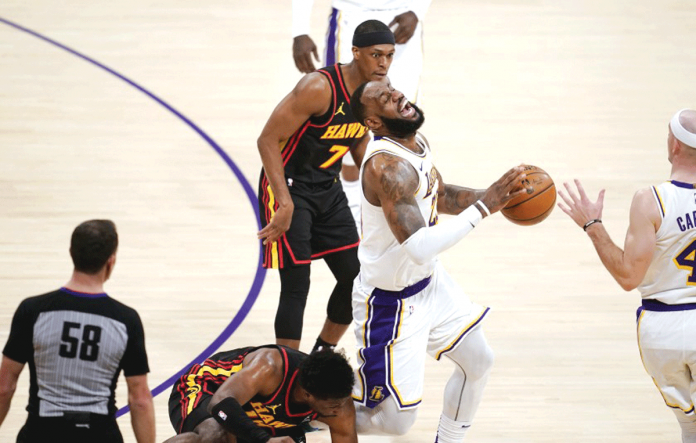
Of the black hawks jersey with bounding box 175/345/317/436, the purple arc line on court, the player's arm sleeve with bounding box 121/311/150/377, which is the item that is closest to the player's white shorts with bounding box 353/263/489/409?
the black hawks jersey with bounding box 175/345/317/436

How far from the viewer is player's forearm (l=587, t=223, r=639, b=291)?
495 cm

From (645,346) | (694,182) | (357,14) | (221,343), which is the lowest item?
(221,343)

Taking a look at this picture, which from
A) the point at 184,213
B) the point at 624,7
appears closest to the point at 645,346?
the point at 184,213

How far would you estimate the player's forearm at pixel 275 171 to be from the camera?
613cm

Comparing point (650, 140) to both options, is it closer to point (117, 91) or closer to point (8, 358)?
point (117, 91)

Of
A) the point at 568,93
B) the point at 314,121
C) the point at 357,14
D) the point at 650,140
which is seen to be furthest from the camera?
the point at 568,93

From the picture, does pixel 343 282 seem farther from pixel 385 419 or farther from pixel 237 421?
pixel 237 421

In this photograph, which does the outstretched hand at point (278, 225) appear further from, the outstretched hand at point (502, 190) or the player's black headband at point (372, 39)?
the outstretched hand at point (502, 190)

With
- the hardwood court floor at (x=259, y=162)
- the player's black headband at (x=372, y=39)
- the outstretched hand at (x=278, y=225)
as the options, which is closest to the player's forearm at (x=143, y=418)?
the hardwood court floor at (x=259, y=162)

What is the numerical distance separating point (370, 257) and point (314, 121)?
3.53ft

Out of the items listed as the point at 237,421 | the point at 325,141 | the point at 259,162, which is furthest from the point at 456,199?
the point at 259,162

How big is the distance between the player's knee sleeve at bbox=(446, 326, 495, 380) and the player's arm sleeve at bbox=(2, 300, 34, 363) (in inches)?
88.2

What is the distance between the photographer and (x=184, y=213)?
8742mm

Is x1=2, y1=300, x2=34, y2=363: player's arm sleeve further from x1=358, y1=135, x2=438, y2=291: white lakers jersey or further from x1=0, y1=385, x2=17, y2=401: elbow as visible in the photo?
x1=358, y1=135, x2=438, y2=291: white lakers jersey
